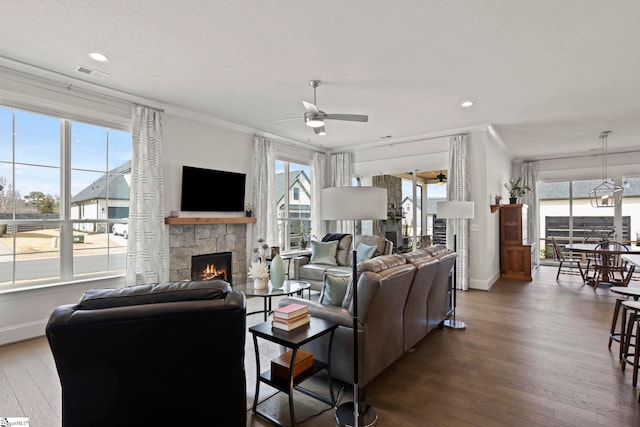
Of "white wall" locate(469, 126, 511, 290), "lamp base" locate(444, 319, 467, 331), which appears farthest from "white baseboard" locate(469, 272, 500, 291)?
"lamp base" locate(444, 319, 467, 331)

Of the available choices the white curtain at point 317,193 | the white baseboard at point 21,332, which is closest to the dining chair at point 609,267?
the white curtain at point 317,193

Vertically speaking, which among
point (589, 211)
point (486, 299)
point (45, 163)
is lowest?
point (486, 299)

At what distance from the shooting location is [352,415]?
2.10 meters

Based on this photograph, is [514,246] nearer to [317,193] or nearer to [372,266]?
[317,193]

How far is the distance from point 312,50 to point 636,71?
3.53 m

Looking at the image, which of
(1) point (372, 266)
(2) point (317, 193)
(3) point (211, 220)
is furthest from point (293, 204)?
(1) point (372, 266)

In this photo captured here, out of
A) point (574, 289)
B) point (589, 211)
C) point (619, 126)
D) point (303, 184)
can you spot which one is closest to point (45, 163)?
point (303, 184)

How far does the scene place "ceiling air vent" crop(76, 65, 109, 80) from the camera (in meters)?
3.40

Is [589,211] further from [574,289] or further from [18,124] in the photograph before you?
[18,124]

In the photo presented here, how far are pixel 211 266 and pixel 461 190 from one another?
4498mm

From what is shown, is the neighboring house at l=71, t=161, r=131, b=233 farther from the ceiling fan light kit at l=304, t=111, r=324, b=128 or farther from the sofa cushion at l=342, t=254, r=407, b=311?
the sofa cushion at l=342, t=254, r=407, b=311

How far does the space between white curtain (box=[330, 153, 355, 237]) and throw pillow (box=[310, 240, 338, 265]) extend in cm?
185

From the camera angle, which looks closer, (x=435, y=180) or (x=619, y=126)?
(x=619, y=126)

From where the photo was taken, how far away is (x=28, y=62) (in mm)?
3275
